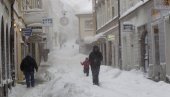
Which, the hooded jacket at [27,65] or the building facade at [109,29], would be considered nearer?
the hooded jacket at [27,65]

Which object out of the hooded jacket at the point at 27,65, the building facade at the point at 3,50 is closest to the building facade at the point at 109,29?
the hooded jacket at the point at 27,65

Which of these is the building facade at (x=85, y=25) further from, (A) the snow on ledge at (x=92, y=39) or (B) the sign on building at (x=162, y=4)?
(B) the sign on building at (x=162, y=4)

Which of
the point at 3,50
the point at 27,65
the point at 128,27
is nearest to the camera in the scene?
the point at 3,50

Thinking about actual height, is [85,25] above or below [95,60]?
above

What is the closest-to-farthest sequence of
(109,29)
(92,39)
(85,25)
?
(109,29)
(92,39)
(85,25)

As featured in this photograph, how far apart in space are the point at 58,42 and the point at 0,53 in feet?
281

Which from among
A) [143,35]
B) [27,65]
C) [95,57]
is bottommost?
[27,65]

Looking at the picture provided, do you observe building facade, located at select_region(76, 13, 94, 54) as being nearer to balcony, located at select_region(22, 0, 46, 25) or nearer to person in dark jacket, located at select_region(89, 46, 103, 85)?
balcony, located at select_region(22, 0, 46, 25)

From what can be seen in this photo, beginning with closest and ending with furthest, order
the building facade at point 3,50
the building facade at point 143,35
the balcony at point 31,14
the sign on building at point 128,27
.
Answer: the building facade at point 3,50 < the building facade at point 143,35 < the sign on building at point 128,27 < the balcony at point 31,14

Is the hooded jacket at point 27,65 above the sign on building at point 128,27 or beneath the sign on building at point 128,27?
beneath

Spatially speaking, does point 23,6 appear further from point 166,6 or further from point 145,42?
point 166,6

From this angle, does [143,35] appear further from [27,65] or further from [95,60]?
[95,60]

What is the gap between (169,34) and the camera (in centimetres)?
2297

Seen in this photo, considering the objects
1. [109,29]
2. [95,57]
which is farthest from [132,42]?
[109,29]
